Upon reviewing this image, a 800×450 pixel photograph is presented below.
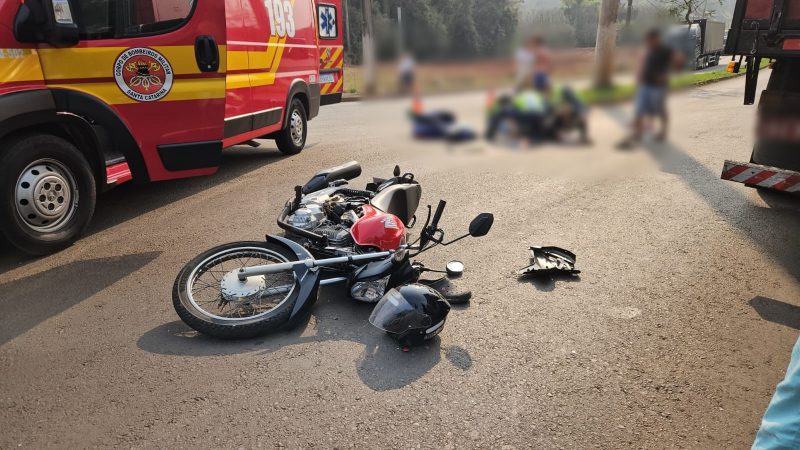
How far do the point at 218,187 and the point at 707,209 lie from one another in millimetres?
5398

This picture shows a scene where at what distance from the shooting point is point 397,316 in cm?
296

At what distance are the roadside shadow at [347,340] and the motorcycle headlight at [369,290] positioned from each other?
0.35 feet

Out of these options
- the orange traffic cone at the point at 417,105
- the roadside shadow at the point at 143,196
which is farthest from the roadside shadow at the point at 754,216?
the roadside shadow at the point at 143,196

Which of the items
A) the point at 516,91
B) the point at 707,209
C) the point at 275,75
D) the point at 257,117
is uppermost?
the point at 516,91

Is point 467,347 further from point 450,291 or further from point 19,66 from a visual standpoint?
point 19,66

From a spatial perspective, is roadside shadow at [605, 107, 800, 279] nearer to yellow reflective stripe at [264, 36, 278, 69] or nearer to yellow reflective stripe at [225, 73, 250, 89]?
yellow reflective stripe at [225, 73, 250, 89]

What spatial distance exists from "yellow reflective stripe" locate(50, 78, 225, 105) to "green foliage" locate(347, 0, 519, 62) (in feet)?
14.0

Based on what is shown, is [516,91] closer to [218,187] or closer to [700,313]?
[700,313]

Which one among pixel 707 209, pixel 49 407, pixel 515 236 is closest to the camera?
pixel 49 407

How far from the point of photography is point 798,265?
4.06m

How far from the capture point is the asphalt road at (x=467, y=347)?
92.4 inches

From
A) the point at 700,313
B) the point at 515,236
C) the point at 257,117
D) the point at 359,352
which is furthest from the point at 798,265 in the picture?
the point at 257,117

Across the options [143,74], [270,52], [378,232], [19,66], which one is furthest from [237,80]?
[378,232]

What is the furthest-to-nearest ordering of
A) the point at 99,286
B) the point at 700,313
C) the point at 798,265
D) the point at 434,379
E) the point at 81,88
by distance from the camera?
the point at 81,88 → the point at 798,265 → the point at 99,286 → the point at 700,313 → the point at 434,379
